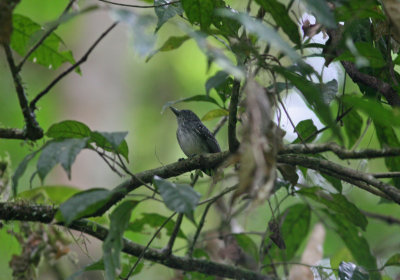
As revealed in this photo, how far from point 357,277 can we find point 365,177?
2.16ft

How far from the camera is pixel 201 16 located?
2082 millimetres

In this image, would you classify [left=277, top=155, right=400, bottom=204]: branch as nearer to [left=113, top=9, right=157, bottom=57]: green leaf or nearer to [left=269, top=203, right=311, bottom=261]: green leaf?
[left=113, top=9, right=157, bottom=57]: green leaf

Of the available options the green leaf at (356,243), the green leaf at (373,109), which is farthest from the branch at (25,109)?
the green leaf at (356,243)

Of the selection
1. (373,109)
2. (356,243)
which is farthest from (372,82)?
(356,243)

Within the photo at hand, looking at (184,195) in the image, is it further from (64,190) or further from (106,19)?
(106,19)

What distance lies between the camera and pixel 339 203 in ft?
8.60

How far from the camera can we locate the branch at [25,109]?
2.06 metres

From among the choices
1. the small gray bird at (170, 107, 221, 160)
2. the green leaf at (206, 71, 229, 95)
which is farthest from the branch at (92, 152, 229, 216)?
the small gray bird at (170, 107, 221, 160)

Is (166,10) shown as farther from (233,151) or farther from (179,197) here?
(179,197)

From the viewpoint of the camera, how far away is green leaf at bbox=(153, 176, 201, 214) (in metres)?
1.61

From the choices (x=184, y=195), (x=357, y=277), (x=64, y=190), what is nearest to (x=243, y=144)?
(x=184, y=195)

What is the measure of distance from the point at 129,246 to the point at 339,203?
43.8 inches

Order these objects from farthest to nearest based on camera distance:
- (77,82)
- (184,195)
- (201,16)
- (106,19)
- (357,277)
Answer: (106,19)
(77,82)
(357,277)
(201,16)
(184,195)

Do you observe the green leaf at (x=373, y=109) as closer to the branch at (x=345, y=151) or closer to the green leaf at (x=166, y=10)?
the branch at (x=345, y=151)
